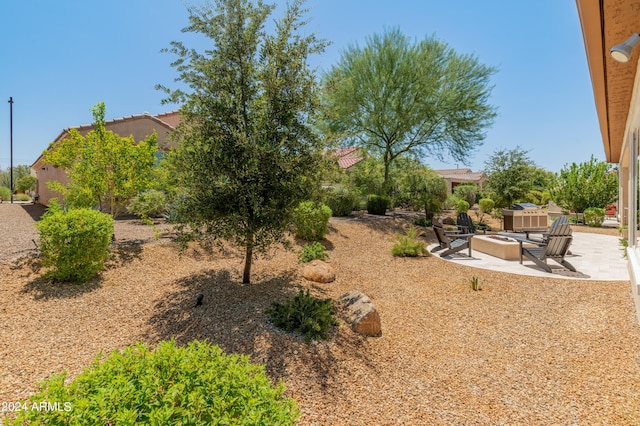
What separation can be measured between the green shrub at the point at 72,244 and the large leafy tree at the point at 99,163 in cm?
180

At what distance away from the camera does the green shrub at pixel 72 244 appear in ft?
18.3

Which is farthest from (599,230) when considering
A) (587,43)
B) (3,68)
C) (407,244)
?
(3,68)

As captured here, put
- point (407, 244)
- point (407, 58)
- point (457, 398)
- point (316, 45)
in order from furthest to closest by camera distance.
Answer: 1. point (407, 58)
2. point (407, 244)
3. point (316, 45)
4. point (457, 398)

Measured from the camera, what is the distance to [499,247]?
31.1ft

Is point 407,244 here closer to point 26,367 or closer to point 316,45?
point 316,45

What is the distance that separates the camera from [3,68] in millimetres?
11094

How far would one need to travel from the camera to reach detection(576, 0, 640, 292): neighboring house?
3381 mm

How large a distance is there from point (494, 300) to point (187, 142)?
620cm

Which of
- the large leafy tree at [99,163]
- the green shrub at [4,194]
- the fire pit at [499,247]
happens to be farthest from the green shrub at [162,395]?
the green shrub at [4,194]

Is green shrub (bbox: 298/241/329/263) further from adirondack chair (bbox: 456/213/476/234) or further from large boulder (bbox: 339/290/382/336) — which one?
adirondack chair (bbox: 456/213/476/234)

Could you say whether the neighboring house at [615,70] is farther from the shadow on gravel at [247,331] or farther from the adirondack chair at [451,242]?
the shadow on gravel at [247,331]

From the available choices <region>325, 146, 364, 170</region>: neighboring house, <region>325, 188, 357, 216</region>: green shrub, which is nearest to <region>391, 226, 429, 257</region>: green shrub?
<region>325, 146, 364, 170</region>: neighboring house

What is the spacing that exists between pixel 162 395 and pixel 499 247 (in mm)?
9887

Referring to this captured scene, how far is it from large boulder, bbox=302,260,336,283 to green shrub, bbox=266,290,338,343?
1.97m
